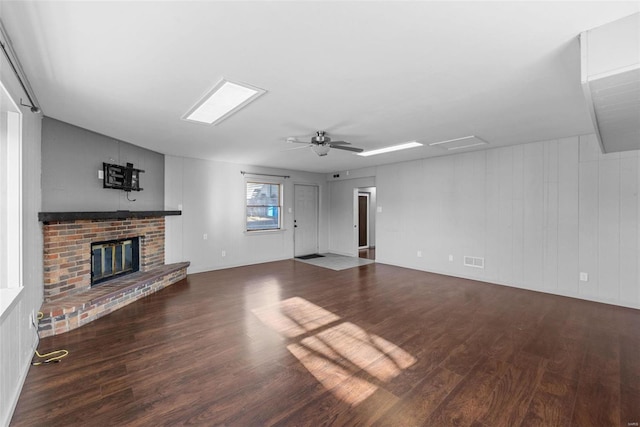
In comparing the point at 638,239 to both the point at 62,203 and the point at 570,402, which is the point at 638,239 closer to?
the point at 570,402

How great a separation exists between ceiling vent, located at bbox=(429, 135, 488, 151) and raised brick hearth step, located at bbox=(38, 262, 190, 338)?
511 centimetres

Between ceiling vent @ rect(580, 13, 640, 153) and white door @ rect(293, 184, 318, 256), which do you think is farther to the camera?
white door @ rect(293, 184, 318, 256)

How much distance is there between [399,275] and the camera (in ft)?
18.4

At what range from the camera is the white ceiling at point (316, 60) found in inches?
61.1

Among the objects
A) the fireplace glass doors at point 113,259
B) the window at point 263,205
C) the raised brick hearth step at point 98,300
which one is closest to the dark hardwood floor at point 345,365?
the raised brick hearth step at point 98,300

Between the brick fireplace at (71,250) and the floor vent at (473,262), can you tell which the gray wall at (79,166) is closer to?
the brick fireplace at (71,250)

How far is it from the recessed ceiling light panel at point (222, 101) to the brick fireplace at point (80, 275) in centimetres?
194

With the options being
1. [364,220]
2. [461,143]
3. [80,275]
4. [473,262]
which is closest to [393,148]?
[461,143]

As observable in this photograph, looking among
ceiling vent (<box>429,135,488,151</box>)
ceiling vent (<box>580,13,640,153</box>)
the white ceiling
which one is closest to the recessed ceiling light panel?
the white ceiling

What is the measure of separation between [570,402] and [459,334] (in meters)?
1.08

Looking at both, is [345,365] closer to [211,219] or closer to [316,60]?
[316,60]

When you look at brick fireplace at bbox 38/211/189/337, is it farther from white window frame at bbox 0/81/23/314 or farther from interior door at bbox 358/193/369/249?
interior door at bbox 358/193/369/249

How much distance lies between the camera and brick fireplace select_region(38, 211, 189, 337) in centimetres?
304

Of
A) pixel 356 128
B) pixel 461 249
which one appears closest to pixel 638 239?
pixel 461 249
